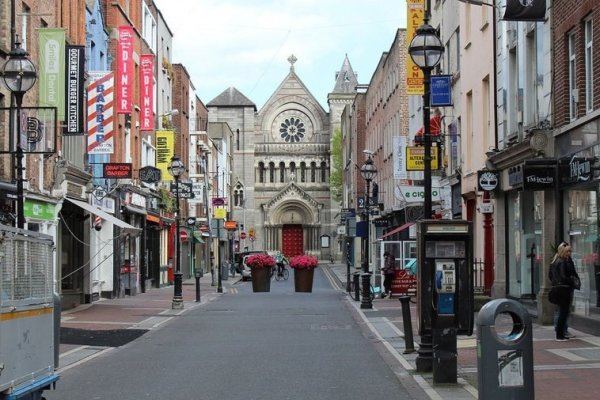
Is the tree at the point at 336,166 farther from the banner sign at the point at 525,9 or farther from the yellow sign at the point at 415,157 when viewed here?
the banner sign at the point at 525,9

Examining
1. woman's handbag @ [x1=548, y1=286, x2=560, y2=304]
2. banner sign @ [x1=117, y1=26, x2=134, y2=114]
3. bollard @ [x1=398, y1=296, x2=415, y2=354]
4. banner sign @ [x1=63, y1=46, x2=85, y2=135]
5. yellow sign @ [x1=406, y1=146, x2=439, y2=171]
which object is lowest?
bollard @ [x1=398, y1=296, x2=415, y2=354]

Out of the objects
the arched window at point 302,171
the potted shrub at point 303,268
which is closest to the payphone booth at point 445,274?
the potted shrub at point 303,268

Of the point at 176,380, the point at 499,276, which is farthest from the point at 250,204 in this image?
the point at 176,380

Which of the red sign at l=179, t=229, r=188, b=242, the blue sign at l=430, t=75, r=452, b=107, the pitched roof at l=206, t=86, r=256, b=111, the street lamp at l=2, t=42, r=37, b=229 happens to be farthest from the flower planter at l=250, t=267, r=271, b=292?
the pitched roof at l=206, t=86, r=256, b=111

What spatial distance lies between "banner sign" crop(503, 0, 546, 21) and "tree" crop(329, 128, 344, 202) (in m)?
84.7

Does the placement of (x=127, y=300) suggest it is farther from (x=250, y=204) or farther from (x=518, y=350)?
(x=250, y=204)

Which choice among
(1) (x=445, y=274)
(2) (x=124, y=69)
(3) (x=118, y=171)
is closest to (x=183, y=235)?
(2) (x=124, y=69)

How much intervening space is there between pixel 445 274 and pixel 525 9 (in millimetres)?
8570

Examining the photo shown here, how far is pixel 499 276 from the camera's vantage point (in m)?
26.1

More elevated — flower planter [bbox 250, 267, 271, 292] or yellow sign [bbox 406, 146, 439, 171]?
yellow sign [bbox 406, 146, 439, 171]

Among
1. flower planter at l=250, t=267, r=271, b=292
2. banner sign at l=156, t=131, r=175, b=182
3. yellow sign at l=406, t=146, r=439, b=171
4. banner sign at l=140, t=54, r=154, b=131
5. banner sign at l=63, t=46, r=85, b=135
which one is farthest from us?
banner sign at l=156, t=131, r=175, b=182

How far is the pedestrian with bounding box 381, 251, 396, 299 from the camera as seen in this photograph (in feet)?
116

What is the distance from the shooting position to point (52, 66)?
2508cm

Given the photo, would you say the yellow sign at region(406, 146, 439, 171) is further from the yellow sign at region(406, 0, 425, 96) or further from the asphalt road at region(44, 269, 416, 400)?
the asphalt road at region(44, 269, 416, 400)
